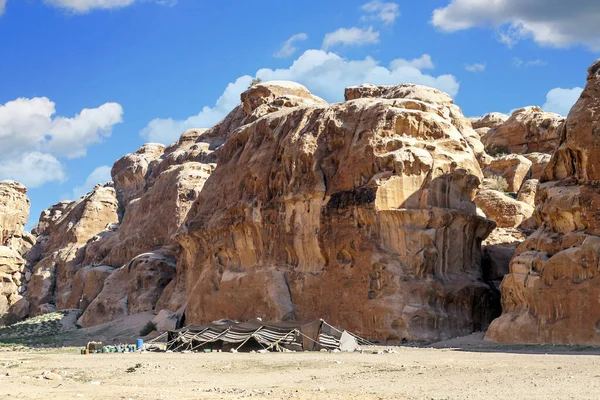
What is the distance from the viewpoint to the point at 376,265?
32.9 m

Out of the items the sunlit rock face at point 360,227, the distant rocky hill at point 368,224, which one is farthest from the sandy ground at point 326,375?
the sunlit rock face at point 360,227

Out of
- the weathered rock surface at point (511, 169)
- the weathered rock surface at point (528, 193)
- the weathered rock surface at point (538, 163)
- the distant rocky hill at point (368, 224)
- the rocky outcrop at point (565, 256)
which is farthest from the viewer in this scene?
the weathered rock surface at point (511, 169)

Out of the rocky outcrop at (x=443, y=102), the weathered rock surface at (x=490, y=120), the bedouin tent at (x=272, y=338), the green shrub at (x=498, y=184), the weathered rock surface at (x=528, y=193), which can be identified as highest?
the weathered rock surface at (x=490, y=120)

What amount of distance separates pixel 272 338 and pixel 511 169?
25.5 meters

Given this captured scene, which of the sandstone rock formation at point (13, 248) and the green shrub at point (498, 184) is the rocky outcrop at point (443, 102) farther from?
the sandstone rock formation at point (13, 248)

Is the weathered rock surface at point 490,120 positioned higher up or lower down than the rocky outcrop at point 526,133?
higher up

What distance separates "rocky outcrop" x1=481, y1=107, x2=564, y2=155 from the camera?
51375mm

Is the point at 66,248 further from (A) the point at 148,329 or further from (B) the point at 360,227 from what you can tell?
(B) the point at 360,227

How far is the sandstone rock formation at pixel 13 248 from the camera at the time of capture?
64.9 meters

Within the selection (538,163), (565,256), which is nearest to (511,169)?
(538,163)

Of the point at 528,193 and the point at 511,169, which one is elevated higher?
the point at 511,169

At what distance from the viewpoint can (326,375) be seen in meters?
18.8

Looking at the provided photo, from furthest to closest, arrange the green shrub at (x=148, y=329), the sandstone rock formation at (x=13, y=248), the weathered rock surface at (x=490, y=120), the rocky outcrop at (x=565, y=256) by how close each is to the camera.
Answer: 1. the sandstone rock formation at (x=13, y=248)
2. the weathered rock surface at (x=490, y=120)
3. the green shrub at (x=148, y=329)
4. the rocky outcrop at (x=565, y=256)

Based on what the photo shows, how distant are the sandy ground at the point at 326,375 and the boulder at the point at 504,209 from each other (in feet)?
54.0
